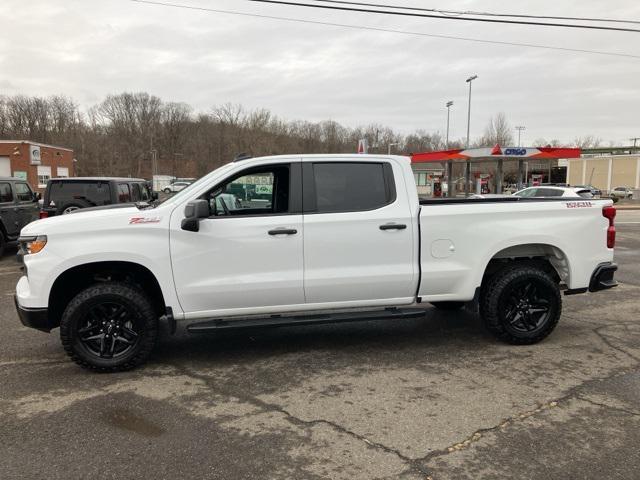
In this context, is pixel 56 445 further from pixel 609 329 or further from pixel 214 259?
pixel 609 329

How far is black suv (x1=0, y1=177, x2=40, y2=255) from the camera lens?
11609 mm

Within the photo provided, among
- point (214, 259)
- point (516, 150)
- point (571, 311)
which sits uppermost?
point (516, 150)

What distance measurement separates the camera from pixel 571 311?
6.92 metres

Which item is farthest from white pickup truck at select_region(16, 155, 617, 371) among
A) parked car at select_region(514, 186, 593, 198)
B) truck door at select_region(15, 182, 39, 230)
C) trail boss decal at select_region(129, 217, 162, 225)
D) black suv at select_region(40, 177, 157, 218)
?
parked car at select_region(514, 186, 593, 198)

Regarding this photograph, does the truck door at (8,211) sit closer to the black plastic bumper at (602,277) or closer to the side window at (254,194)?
the side window at (254,194)

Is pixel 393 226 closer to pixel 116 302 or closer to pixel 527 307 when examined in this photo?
pixel 527 307

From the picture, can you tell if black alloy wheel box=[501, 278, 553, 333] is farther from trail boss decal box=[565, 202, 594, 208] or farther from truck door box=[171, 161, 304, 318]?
truck door box=[171, 161, 304, 318]

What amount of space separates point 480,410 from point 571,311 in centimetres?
383

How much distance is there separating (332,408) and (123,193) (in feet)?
33.8

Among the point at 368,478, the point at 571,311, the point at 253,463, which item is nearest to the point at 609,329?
the point at 571,311

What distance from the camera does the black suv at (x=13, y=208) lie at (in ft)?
38.1

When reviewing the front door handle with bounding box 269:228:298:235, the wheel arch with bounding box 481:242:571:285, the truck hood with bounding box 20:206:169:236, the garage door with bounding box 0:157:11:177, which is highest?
the garage door with bounding box 0:157:11:177

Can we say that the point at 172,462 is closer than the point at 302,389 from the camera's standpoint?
Yes

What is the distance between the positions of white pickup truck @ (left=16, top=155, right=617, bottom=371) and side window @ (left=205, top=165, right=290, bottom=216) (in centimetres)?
1
